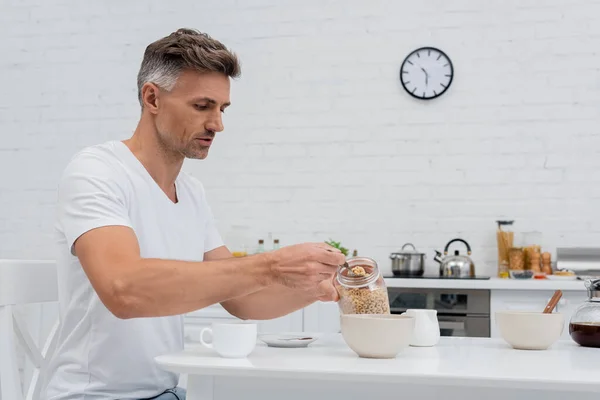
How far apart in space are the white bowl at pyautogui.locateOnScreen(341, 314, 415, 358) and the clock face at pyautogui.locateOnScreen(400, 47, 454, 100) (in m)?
2.87

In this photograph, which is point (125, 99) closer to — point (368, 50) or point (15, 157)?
point (15, 157)

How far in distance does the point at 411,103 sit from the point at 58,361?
279 centimetres

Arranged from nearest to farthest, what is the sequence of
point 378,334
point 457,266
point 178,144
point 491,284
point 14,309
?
point 378,334 → point 14,309 → point 178,144 → point 491,284 → point 457,266

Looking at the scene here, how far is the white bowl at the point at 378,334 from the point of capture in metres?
1.23

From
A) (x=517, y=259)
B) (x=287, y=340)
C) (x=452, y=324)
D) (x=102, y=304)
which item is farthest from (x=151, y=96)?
(x=517, y=259)

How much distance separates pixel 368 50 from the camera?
13.4 ft

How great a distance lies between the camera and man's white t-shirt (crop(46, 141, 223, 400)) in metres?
1.54

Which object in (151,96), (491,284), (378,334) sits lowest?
(491,284)

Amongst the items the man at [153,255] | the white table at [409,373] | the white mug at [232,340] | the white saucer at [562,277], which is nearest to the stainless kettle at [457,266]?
the white saucer at [562,277]

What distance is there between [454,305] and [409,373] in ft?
7.66

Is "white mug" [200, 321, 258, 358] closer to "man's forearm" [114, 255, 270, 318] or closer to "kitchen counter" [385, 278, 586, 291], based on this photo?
"man's forearm" [114, 255, 270, 318]

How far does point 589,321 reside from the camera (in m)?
1.50

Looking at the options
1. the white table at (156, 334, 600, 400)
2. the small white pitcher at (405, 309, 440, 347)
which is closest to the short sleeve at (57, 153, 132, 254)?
the white table at (156, 334, 600, 400)

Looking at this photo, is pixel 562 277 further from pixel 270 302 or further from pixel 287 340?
pixel 287 340
